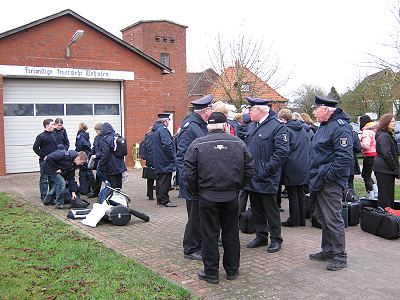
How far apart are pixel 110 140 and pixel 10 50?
8.56 metres

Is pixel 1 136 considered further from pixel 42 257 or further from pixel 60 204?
pixel 42 257

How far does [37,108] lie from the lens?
16.4 meters

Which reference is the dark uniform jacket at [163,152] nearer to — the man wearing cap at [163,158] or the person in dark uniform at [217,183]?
the man wearing cap at [163,158]

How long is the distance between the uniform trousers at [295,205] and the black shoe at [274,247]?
62.4 inches

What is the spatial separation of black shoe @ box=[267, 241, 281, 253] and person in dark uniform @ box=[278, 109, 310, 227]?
160 cm

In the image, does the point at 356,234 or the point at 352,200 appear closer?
the point at 356,234

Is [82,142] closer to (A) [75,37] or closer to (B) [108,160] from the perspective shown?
(B) [108,160]

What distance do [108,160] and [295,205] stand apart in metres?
3.67

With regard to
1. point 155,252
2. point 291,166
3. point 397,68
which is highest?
point 397,68

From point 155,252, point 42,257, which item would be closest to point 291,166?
point 155,252

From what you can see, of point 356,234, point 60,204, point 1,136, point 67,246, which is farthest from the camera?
point 1,136

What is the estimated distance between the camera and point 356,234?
7.32m

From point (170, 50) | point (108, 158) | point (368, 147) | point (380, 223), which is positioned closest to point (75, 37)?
point (108, 158)

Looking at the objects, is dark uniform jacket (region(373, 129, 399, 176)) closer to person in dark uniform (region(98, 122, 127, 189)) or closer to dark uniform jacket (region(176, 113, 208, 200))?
dark uniform jacket (region(176, 113, 208, 200))
